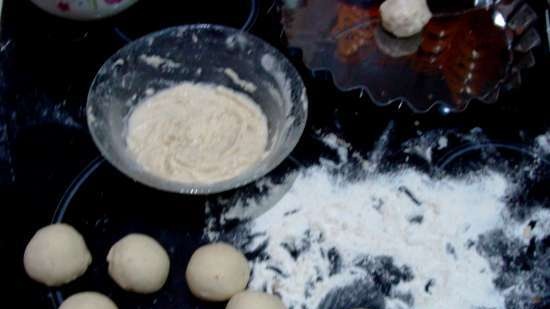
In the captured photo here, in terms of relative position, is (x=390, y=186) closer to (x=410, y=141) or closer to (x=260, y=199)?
(x=410, y=141)

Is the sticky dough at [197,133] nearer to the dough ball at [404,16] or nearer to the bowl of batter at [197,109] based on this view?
the bowl of batter at [197,109]

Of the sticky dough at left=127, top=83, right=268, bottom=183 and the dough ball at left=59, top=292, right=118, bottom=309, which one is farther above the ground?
the sticky dough at left=127, top=83, right=268, bottom=183

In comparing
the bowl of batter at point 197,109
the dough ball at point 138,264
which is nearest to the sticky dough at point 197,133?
the bowl of batter at point 197,109

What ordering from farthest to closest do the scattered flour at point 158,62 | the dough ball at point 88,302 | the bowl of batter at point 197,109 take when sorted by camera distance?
1. the scattered flour at point 158,62
2. the bowl of batter at point 197,109
3. the dough ball at point 88,302

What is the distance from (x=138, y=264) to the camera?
951 millimetres

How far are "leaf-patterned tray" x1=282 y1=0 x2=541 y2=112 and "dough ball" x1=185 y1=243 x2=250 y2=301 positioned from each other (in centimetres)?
36

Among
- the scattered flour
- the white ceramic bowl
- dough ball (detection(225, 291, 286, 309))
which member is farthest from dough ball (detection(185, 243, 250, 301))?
the white ceramic bowl

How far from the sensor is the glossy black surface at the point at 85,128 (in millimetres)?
1030

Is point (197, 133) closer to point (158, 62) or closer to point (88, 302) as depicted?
point (158, 62)

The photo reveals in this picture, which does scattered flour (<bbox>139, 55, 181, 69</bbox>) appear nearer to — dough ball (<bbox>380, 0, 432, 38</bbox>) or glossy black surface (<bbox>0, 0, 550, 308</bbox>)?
glossy black surface (<bbox>0, 0, 550, 308</bbox>)

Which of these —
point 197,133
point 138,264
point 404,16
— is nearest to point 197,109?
point 197,133

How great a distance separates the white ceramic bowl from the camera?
3.74ft

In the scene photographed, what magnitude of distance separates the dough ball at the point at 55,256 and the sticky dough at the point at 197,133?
0.15 m

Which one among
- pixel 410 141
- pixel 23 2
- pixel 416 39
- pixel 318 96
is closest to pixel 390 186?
pixel 410 141
